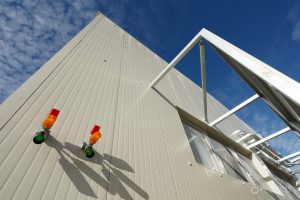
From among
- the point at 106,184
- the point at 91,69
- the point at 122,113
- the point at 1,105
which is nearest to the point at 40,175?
the point at 106,184

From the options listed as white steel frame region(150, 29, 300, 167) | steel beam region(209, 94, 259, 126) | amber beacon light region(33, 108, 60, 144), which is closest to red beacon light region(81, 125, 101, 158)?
amber beacon light region(33, 108, 60, 144)

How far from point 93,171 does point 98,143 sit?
1.37ft

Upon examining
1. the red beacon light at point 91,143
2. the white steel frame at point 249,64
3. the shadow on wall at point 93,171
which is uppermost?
the white steel frame at point 249,64

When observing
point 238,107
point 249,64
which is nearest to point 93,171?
point 249,64

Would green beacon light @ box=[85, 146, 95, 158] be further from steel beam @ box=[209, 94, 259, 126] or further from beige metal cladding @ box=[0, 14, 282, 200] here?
steel beam @ box=[209, 94, 259, 126]

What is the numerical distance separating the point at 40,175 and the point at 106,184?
0.64 meters

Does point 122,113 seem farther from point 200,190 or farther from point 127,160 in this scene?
point 200,190

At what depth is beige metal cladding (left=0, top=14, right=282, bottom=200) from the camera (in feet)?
5.95

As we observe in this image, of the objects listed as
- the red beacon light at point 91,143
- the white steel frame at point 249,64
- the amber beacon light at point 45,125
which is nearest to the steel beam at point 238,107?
the white steel frame at point 249,64

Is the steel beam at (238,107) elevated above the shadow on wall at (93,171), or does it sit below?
above

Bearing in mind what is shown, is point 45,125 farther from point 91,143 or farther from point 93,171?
point 93,171

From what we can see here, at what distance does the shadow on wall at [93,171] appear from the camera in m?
1.96

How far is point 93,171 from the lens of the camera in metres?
2.12

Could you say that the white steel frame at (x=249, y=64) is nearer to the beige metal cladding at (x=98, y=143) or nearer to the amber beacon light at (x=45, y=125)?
the beige metal cladding at (x=98, y=143)
